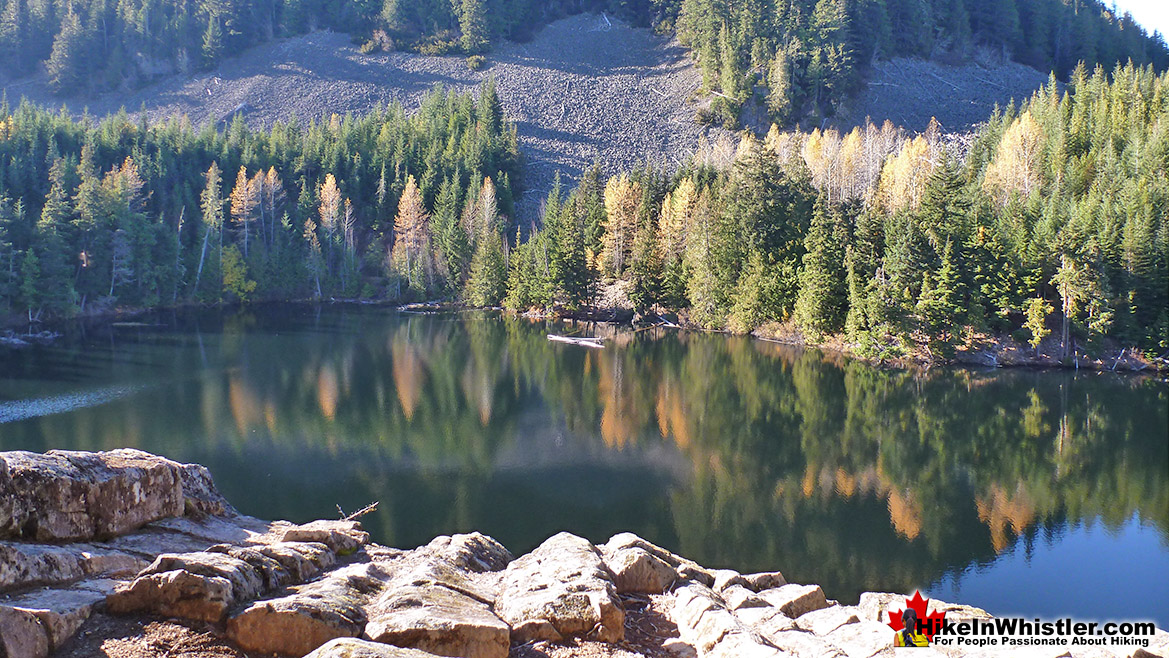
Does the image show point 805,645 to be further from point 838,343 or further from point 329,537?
point 838,343

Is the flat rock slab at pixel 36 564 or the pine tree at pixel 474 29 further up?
Result: the pine tree at pixel 474 29

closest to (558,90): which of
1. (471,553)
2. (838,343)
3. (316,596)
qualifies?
(838,343)

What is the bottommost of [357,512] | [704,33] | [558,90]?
[357,512]

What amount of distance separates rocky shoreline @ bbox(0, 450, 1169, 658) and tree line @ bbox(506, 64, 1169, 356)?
37.6 m

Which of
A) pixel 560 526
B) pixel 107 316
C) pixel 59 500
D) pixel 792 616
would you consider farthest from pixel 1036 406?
pixel 107 316

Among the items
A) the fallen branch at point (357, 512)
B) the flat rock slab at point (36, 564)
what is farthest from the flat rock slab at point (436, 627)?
the fallen branch at point (357, 512)

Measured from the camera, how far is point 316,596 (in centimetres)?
802

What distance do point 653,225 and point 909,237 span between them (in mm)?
24003

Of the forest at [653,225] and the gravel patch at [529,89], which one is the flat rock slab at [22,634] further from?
the gravel patch at [529,89]

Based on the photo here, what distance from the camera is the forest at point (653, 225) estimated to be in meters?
44.7

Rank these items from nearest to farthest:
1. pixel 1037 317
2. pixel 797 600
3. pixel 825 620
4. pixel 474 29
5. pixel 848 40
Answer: pixel 825 620 → pixel 797 600 → pixel 1037 317 → pixel 848 40 → pixel 474 29

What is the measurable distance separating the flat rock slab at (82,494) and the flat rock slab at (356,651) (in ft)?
14.4

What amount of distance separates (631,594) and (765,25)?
10912cm
